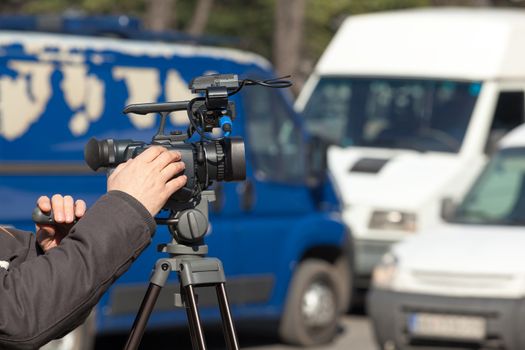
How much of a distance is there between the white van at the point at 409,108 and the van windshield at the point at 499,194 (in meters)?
1.68

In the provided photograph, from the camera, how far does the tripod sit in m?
3.28

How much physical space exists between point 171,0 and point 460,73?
844cm

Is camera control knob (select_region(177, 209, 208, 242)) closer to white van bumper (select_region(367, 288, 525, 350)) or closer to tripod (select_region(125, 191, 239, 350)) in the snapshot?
tripod (select_region(125, 191, 239, 350))

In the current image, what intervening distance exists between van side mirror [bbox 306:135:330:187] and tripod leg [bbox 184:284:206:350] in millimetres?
7236

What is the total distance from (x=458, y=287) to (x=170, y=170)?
231 inches

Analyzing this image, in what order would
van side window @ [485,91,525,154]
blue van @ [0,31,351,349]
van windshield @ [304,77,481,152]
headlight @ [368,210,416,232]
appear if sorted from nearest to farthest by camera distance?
1. blue van @ [0,31,351,349]
2. headlight @ [368,210,416,232]
3. van windshield @ [304,77,481,152]
4. van side window @ [485,91,525,154]

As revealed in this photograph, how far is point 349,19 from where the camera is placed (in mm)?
14367

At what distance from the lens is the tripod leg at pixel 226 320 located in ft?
11.1

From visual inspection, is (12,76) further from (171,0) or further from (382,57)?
(171,0)

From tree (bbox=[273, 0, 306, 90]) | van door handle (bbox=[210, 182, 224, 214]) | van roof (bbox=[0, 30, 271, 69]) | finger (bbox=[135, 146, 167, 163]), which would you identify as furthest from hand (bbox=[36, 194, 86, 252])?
tree (bbox=[273, 0, 306, 90])

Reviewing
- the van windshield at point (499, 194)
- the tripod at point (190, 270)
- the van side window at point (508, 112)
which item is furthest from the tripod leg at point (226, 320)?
the van side window at point (508, 112)

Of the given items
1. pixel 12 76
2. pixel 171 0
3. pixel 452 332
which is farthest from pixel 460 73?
pixel 171 0

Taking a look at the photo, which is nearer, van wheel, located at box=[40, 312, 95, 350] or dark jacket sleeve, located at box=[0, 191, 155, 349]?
dark jacket sleeve, located at box=[0, 191, 155, 349]

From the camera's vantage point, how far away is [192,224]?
328 cm
